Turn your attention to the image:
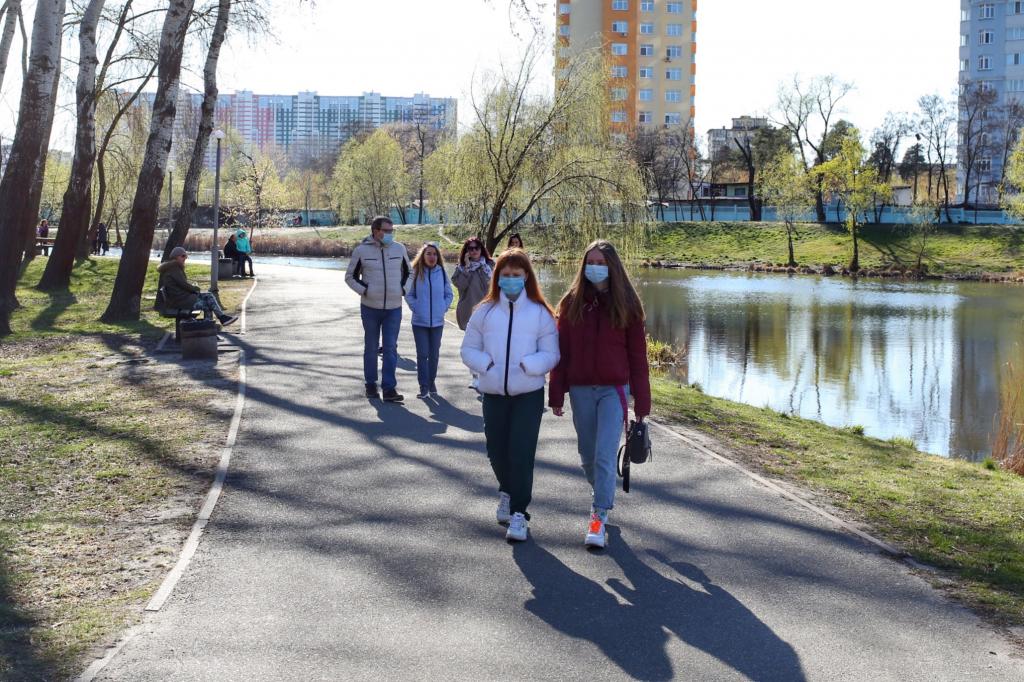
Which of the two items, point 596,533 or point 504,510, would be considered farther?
point 504,510

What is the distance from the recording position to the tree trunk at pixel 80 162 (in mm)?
21828

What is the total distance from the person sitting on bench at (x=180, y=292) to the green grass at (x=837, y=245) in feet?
147

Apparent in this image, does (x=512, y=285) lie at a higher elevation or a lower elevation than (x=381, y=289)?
higher

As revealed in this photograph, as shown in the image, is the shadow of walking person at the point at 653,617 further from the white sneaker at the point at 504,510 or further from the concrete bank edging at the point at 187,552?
the concrete bank edging at the point at 187,552

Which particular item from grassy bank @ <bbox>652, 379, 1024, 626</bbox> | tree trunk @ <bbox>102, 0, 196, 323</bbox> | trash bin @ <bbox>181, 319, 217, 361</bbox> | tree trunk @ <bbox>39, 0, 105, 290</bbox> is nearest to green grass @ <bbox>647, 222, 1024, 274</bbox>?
tree trunk @ <bbox>39, 0, 105, 290</bbox>

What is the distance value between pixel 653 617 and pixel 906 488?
4.60 metres

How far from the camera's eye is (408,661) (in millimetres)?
4777

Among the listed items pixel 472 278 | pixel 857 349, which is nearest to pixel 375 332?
pixel 472 278

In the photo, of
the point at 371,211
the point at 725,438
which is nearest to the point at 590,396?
the point at 725,438

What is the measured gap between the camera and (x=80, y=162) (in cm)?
2383

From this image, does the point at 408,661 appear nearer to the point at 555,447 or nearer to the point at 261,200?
the point at 555,447

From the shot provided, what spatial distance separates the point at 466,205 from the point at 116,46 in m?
13.4

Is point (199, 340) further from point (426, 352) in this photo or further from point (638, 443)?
point (638, 443)

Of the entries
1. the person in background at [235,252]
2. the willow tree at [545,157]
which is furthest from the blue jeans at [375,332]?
the person in background at [235,252]
